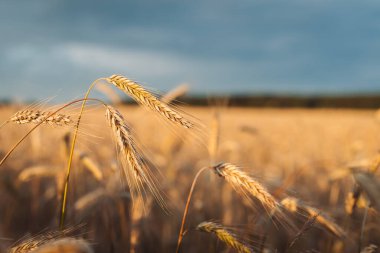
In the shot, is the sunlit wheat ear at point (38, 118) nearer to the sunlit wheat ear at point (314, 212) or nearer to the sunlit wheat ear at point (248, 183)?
the sunlit wheat ear at point (248, 183)

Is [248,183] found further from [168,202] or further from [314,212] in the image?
[168,202]

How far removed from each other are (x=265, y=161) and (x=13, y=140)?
4428 millimetres

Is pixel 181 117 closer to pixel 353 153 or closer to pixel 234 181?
pixel 234 181

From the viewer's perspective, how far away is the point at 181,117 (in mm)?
1458

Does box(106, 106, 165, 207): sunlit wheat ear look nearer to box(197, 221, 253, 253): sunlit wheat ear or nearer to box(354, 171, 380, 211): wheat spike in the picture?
box(197, 221, 253, 253): sunlit wheat ear

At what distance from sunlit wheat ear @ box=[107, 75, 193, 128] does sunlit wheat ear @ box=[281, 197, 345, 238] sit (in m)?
0.82

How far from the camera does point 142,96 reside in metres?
1.54

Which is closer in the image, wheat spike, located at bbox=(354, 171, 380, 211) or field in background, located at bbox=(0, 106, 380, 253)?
wheat spike, located at bbox=(354, 171, 380, 211)

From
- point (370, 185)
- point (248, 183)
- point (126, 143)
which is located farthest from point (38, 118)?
point (370, 185)

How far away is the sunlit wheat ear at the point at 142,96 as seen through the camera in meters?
1.49

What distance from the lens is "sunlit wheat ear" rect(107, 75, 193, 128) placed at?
58.5 inches

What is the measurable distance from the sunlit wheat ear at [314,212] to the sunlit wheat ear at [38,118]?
107 centimetres

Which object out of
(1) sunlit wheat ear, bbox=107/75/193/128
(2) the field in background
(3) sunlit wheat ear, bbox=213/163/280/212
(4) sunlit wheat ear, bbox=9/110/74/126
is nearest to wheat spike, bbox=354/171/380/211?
(3) sunlit wheat ear, bbox=213/163/280/212

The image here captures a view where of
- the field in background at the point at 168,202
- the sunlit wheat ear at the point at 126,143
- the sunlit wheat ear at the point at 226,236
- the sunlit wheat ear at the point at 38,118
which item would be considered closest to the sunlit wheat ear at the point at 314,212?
the field in background at the point at 168,202
